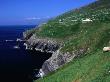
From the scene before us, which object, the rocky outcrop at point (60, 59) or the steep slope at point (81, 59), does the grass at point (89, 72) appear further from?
the rocky outcrop at point (60, 59)

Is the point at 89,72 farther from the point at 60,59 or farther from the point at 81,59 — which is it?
the point at 60,59

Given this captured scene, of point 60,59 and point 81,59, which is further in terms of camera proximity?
point 60,59

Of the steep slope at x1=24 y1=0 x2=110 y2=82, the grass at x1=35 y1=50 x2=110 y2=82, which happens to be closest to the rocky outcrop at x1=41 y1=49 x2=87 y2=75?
the steep slope at x1=24 y1=0 x2=110 y2=82

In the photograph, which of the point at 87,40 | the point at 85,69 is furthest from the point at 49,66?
the point at 85,69

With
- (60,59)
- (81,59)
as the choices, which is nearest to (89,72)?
(81,59)

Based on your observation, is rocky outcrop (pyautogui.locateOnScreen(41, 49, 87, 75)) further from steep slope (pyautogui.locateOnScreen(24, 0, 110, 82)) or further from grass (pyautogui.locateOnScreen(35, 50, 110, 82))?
grass (pyautogui.locateOnScreen(35, 50, 110, 82))

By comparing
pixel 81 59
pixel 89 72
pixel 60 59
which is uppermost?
pixel 89 72

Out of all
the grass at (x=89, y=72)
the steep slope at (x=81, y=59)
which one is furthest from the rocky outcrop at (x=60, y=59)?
the grass at (x=89, y=72)

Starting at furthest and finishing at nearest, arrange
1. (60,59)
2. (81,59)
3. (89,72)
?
1. (60,59)
2. (81,59)
3. (89,72)

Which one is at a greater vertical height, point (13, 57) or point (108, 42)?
point (108, 42)

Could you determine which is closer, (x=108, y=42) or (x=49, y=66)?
(x=108, y=42)

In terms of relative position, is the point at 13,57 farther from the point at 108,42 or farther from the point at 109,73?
the point at 109,73
